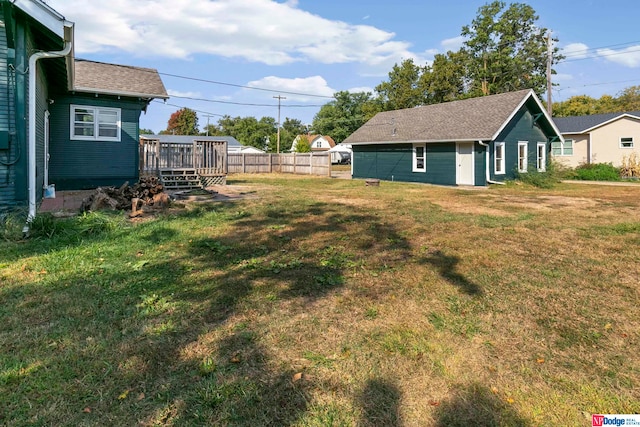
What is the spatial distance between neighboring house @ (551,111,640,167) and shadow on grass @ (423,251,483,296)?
26660 millimetres

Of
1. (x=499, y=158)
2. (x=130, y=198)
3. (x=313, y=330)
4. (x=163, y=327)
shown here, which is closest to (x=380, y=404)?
(x=313, y=330)

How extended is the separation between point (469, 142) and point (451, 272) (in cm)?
1599

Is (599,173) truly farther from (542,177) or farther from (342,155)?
(342,155)

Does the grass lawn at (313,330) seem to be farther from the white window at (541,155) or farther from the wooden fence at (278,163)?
the wooden fence at (278,163)

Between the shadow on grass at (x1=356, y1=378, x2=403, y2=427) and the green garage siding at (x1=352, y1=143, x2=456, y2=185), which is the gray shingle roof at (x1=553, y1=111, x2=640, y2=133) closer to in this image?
the green garage siding at (x1=352, y1=143, x2=456, y2=185)

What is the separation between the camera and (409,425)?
7.24ft

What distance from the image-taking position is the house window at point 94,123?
1303 cm

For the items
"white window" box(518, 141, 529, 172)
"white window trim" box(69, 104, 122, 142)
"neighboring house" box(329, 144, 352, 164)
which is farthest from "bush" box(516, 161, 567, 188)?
"neighboring house" box(329, 144, 352, 164)

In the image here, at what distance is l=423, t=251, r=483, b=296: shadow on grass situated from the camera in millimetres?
4316

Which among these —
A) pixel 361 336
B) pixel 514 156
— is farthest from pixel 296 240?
pixel 514 156

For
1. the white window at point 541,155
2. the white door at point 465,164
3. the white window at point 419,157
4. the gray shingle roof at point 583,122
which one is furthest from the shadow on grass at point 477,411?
the gray shingle roof at point 583,122

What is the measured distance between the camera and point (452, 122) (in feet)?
70.0

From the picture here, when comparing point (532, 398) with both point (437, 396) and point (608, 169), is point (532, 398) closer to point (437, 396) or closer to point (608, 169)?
point (437, 396)

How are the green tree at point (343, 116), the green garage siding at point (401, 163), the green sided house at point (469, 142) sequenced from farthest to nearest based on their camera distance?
the green tree at point (343, 116)
the green garage siding at point (401, 163)
the green sided house at point (469, 142)
